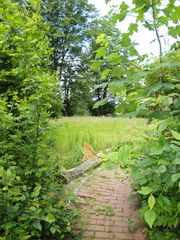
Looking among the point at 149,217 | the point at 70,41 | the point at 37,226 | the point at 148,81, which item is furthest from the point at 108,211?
the point at 70,41

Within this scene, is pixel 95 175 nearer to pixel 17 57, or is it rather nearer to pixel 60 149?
pixel 60 149

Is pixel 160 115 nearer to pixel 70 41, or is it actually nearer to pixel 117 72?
pixel 117 72

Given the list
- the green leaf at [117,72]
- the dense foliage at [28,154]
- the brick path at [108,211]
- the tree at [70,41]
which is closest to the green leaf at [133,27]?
the green leaf at [117,72]

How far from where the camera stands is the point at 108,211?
3.60 meters

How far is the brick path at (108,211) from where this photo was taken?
3.08 meters

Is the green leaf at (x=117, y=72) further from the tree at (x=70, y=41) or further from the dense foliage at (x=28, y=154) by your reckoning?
the tree at (x=70, y=41)

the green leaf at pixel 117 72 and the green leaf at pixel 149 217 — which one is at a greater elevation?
the green leaf at pixel 117 72

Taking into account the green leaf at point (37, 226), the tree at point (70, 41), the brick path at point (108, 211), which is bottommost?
the brick path at point (108, 211)

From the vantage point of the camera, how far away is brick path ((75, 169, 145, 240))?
308 cm

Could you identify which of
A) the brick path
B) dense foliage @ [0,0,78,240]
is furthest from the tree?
dense foliage @ [0,0,78,240]

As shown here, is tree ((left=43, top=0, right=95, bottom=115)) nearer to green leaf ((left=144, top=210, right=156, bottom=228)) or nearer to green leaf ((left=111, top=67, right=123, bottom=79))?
green leaf ((left=111, top=67, right=123, bottom=79))

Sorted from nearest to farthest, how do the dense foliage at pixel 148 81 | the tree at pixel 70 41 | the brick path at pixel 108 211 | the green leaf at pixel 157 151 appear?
the green leaf at pixel 157 151, the dense foliage at pixel 148 81, the brick path at pixel 108 211, the tree at pixel 70 41

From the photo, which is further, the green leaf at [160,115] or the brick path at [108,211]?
the brick path at [108,211]

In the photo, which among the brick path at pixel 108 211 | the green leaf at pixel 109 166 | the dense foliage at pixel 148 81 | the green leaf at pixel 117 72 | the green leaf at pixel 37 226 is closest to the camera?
the green leaf at pixel 109 166
